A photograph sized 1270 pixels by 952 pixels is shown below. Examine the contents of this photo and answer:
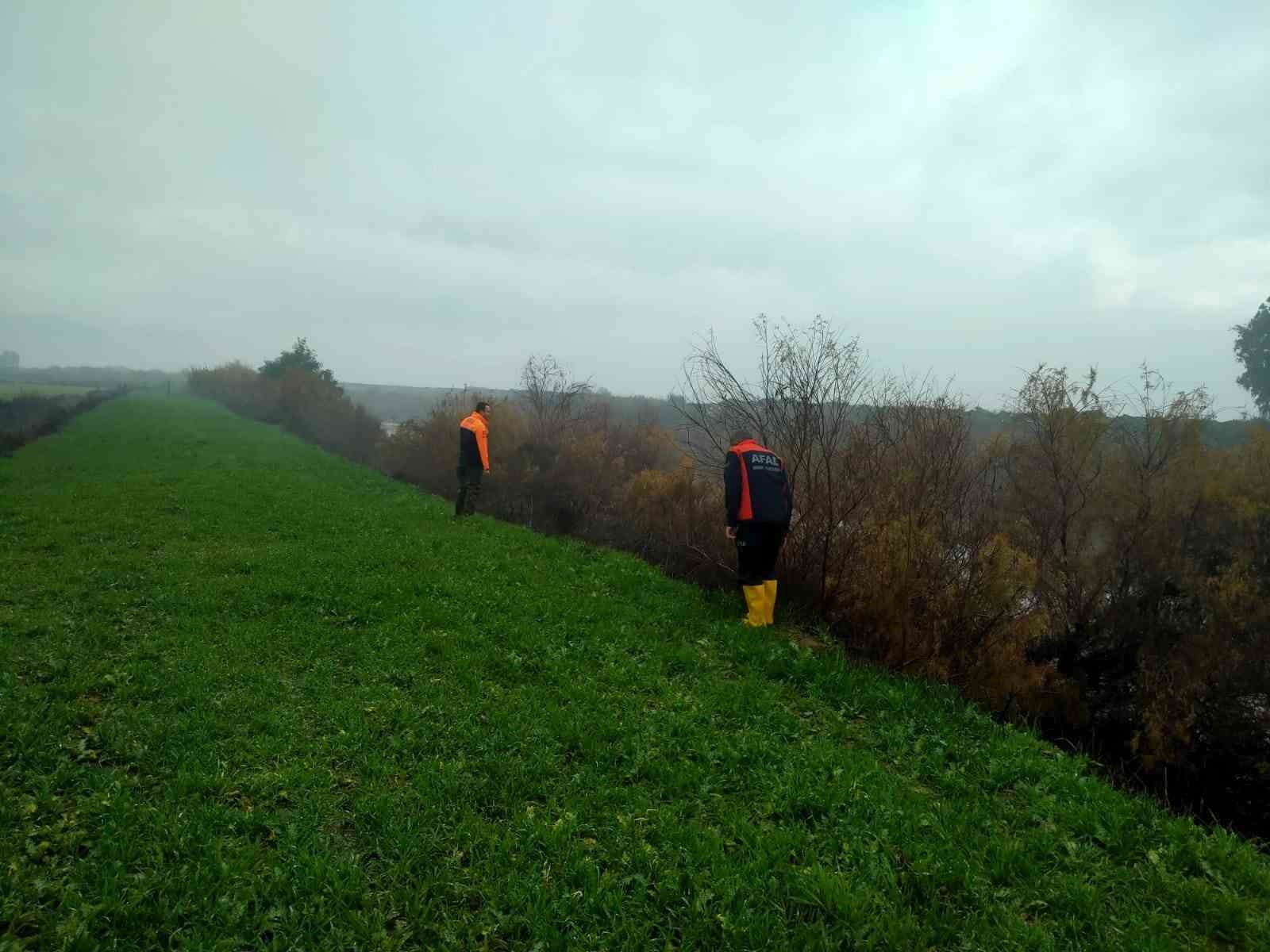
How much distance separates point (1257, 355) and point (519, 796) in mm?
46909

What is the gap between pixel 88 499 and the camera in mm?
11461

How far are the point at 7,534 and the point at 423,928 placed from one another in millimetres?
9614

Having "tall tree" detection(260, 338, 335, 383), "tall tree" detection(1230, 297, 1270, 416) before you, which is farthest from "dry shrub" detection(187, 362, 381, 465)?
"tall tree" detection(1230, 297, 1270, 416)

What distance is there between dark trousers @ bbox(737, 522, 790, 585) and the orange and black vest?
9 cm

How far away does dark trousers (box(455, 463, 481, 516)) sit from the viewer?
444 inches

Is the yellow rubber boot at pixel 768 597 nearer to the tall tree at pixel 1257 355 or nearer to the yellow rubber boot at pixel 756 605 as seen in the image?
the yellow rubber boot at pixel 756 605

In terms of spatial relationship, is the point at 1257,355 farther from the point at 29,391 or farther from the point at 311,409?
the point at 29,391

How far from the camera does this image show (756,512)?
657cm

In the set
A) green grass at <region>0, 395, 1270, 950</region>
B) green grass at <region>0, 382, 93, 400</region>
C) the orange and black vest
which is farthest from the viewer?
green grass at <region>0, 382, 93, 400</region>

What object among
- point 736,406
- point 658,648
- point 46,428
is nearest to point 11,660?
point 658,648

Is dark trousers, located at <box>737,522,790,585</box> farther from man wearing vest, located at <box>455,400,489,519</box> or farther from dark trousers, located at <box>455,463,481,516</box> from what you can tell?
dark trousers, located at <box>455,463,481,516</box>

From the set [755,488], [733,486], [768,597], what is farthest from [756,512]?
[768,597]

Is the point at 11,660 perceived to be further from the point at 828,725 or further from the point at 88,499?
the point at 88,499

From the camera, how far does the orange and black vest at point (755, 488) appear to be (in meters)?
6.59
